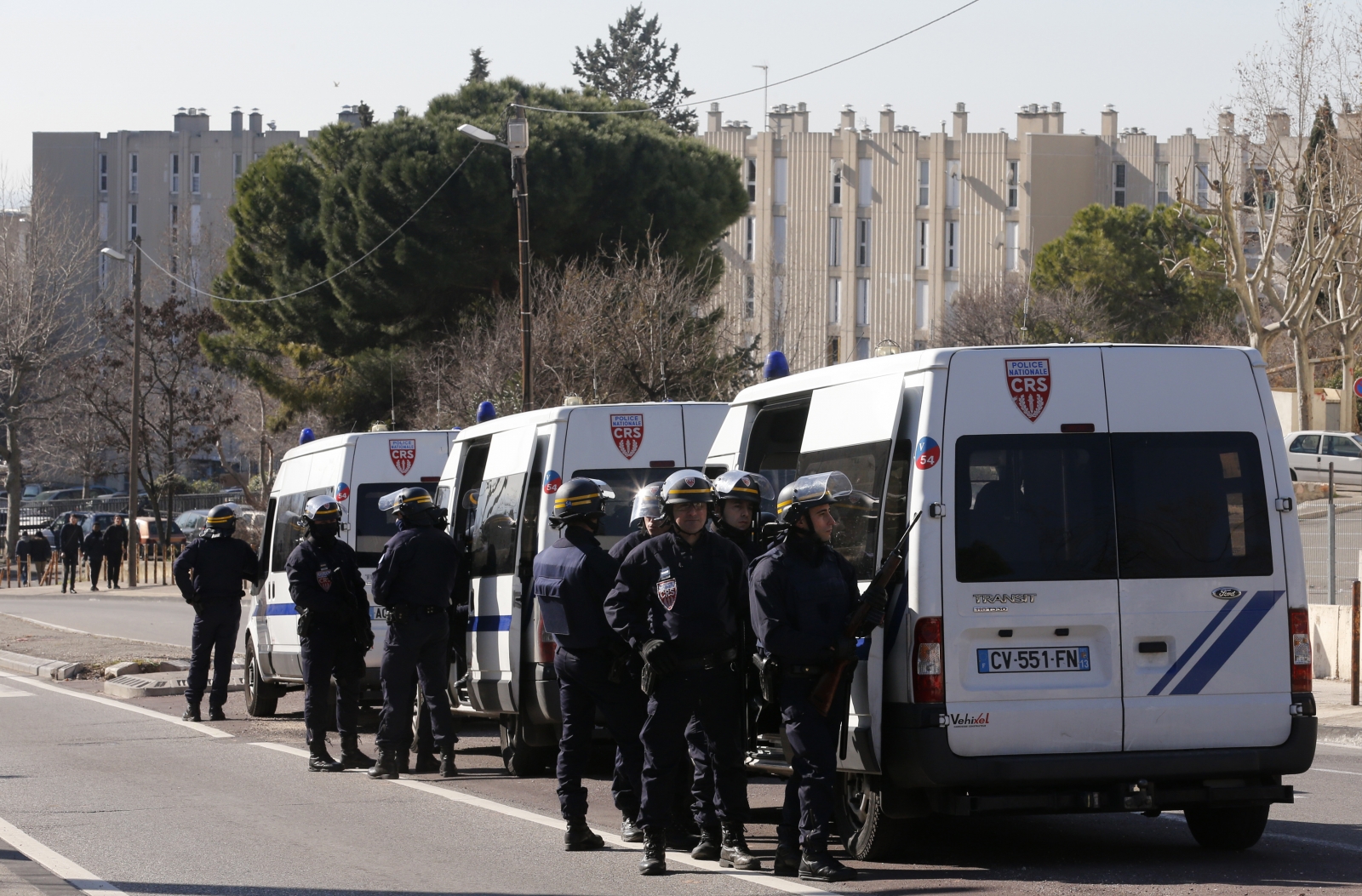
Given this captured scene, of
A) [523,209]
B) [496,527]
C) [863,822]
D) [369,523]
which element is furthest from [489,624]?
[523,209]

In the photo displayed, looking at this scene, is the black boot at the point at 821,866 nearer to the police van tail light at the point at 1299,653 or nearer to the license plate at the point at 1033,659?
the license plate at the point at 1033,659

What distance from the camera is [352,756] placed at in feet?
38.8

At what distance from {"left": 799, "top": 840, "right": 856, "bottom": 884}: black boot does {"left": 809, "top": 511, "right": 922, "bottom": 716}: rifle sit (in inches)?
22.8

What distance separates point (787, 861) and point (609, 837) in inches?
61.1

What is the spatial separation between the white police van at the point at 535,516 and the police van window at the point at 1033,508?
3877 millimetres

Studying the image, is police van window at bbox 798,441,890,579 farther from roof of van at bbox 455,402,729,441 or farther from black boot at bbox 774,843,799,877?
roof of van at bbox 455,402,729,441

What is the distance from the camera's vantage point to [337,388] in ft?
142

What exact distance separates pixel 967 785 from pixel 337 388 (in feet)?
123

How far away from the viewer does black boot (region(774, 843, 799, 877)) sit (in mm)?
7383

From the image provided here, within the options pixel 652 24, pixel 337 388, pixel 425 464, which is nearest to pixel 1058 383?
pixel 425 464

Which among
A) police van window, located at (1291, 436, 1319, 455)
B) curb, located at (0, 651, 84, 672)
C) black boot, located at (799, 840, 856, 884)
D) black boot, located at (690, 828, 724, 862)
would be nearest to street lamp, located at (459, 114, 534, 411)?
curb, located at (0, 651, 84, 672)

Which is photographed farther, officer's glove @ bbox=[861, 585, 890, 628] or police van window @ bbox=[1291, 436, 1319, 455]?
police van window @ bbox=[1291, 436, 1319, 455]

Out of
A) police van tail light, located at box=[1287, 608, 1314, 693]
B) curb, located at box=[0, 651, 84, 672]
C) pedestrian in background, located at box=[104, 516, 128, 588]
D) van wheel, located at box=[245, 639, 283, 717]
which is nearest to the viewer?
police van tail light, located at box=[1287, 608, 1314, 693]

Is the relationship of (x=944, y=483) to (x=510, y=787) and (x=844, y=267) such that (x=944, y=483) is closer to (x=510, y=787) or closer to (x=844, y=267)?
(x=510, y=787)
